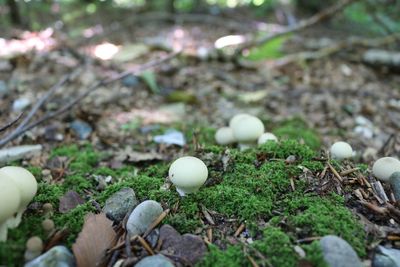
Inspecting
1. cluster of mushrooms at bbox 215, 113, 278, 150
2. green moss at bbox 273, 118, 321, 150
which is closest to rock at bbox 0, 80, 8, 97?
cluster of mushrooms at bbox 215, 113, 278, 150

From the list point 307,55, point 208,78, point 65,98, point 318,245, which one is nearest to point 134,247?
point 318,245

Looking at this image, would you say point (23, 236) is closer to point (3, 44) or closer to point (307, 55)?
point (3, 44)

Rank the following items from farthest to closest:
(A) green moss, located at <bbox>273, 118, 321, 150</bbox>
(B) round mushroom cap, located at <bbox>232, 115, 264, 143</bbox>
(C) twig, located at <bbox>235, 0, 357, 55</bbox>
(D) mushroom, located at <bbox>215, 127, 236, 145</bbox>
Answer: (C) twig, located at <bbox>235, 0, 357, 55</bbox> → (A) green moss, located at <bbox>273, 118, 321, 150</bbox> → (D) mushroom, located at <bbox>215, 127, 236, 145</bbox> → (B) round mushroom cap, located at <bbox>232, 115, 264, 143</bbox>

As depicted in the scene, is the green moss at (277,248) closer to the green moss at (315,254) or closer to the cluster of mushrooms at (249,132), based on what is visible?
the green moss at (315,254)

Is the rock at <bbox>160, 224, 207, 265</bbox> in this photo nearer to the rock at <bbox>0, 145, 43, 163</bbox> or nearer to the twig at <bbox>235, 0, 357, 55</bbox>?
the rock at <bbox>0, 145, 43, 163</bbox>

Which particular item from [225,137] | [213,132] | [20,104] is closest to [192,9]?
[20,104]

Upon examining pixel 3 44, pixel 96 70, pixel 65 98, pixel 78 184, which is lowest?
pixel 78 184
